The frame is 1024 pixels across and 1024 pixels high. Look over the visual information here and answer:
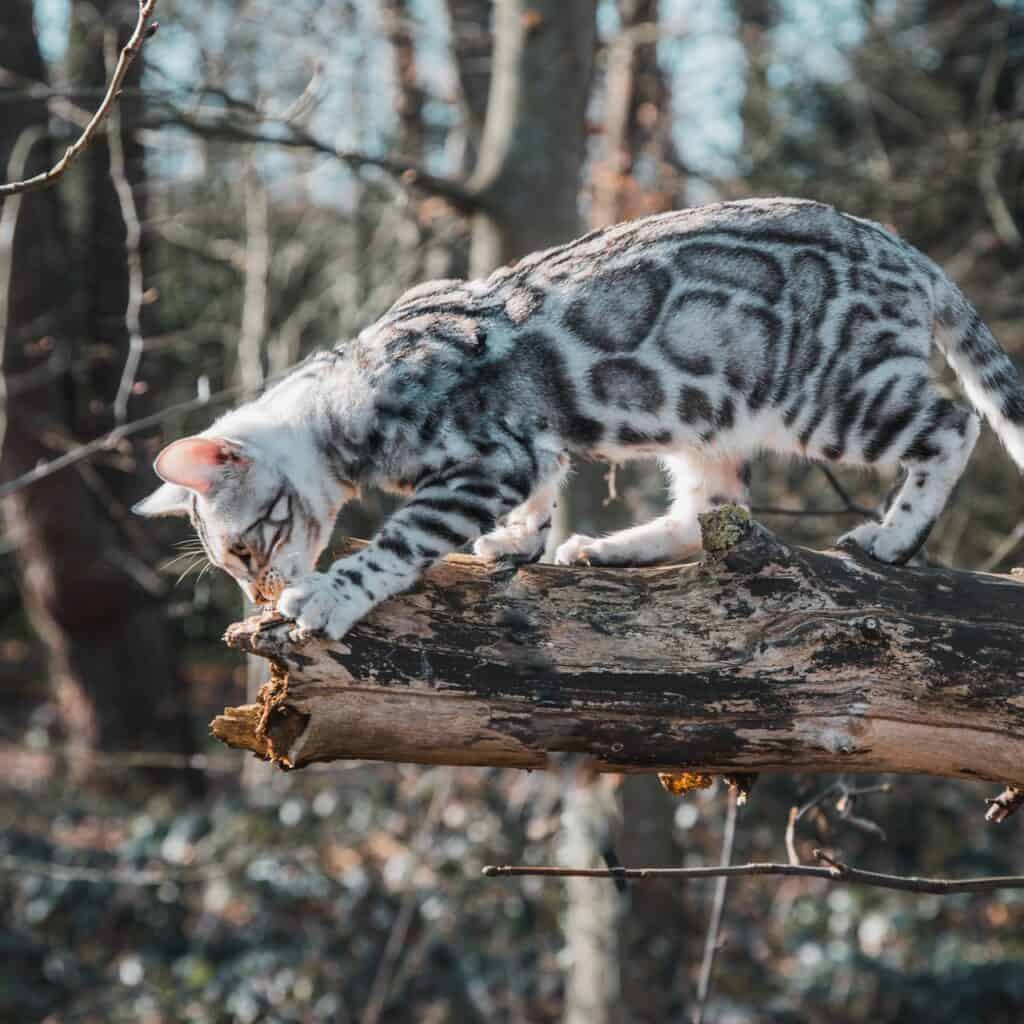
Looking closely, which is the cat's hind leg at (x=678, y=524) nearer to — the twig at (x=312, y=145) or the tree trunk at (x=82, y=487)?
the twig at (x=312, y=145)

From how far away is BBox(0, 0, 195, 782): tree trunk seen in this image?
7344 mm

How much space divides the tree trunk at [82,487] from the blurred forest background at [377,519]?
2cm

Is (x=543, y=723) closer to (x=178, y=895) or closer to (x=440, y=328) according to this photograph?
(x=440, y=328)

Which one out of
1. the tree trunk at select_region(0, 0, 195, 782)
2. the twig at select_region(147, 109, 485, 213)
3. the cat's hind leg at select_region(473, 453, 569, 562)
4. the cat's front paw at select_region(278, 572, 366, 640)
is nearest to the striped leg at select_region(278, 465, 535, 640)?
the cat's front paw at select_region(278, 572, 366, 640)

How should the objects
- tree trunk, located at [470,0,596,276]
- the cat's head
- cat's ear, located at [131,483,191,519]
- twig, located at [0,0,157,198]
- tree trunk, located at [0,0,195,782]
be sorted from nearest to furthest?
twig, located at [0,0,157,198], the cat's head, cat's ear, located at [131,483,191,519], tree trunk, located at [470,0,596,276], tree trunk, located at [0,0,195,782]

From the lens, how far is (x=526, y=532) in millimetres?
3672

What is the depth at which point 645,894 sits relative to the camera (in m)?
5.94

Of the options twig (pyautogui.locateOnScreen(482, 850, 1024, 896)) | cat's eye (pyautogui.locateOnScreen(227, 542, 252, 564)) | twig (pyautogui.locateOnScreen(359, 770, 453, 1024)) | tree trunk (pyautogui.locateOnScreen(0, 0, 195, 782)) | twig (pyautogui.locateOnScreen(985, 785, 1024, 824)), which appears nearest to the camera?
twig (pyautogui.locateOnScreen(482, 850, 1024, 896))

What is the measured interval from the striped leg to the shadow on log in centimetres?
5

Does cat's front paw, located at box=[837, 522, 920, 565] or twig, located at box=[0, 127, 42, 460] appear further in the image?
twig, located at box=[0, 127, 42, 460]

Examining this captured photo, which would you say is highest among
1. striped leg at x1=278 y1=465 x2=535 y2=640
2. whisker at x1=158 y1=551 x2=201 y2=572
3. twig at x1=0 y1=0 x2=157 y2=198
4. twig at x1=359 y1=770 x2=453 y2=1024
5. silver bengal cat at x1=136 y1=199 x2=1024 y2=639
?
twig at x1=0 y1=0 x2=157 y2=198

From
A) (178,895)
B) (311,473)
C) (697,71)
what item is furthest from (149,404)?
(311,473)

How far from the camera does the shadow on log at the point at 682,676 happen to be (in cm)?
271

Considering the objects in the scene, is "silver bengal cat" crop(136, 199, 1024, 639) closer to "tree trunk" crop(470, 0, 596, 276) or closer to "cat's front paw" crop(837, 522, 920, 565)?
"cat's front paw" crop(837, 522, 920, 565)
